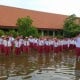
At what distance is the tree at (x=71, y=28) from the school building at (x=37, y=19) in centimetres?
223

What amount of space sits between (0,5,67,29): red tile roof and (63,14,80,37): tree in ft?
7.61

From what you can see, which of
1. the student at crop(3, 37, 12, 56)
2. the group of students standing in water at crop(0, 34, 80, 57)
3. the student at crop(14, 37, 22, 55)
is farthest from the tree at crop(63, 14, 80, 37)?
the student at crop(3, 37, 12, 56)

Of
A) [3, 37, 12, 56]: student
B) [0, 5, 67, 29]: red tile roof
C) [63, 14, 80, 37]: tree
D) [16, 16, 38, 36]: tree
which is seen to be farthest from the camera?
[63, 14, 80, 37]: tree

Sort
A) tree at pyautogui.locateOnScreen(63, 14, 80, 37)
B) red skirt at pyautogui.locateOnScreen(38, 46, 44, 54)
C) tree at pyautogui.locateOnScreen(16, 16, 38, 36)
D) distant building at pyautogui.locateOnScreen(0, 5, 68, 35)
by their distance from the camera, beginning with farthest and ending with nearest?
tree at pyautogui.locateOnScreen(63, 14, 80, 37)
distant building at pyautogui.locateOnScreen(0, 5, 68, 35)
tree at pyautogui.locateOnScreen(16, 16, 38, 36)
red skirt at pyautogui.locateOnScreen(38, 46, 44, 54)

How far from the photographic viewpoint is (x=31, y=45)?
91.9 ft

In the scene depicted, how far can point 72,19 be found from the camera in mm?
44969


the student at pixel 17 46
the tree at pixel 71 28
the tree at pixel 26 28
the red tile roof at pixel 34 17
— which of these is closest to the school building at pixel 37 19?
the red tile roof at pixel 34 17

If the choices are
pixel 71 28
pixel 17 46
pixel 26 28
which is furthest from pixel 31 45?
pixel 71 28

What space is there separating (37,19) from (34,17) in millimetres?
529

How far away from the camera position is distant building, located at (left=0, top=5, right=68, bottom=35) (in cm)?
3862

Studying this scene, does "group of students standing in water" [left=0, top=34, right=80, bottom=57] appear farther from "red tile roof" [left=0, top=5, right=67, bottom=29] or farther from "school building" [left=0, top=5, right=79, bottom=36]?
"red tile roof" [left=0, top=5, right=67, bottom=29]

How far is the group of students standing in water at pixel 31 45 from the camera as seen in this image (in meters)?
21.5

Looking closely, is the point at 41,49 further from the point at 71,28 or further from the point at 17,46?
the point at 71,28

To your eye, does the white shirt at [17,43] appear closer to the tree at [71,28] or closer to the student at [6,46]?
the student at [6,46]
